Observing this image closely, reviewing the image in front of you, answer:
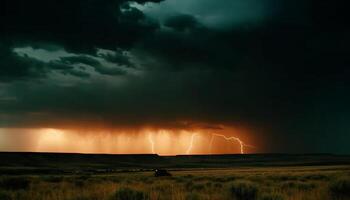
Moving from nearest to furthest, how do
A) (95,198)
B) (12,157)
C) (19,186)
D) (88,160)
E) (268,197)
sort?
(268,197) → (95,198) → (19,186) → (12,157) → (88,160)

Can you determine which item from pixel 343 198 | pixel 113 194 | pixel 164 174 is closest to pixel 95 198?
pixel 113 194

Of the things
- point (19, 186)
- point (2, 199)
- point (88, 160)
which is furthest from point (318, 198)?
point (88, 160)

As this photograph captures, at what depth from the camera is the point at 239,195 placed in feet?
47.9

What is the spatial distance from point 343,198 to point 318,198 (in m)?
1.17

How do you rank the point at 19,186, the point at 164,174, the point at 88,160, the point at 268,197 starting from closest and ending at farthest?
the point at 268,197 < the point at 19,186 < the point at 164,174 < the point at 88,160

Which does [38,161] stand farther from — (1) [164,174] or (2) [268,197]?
(2) [268,197]

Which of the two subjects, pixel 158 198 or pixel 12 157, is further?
pixel 12 157

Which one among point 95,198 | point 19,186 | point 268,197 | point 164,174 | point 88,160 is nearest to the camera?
point 268,197

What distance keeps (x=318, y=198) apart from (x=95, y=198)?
847cm

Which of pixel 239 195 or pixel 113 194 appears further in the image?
pixel 239 195

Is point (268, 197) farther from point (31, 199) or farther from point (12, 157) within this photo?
point (12, 157)

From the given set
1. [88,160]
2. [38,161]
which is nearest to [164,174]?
[38,161]

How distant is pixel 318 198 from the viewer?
14.0 metres

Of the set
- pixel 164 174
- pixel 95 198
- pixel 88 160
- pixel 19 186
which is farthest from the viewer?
pixel 88 160
